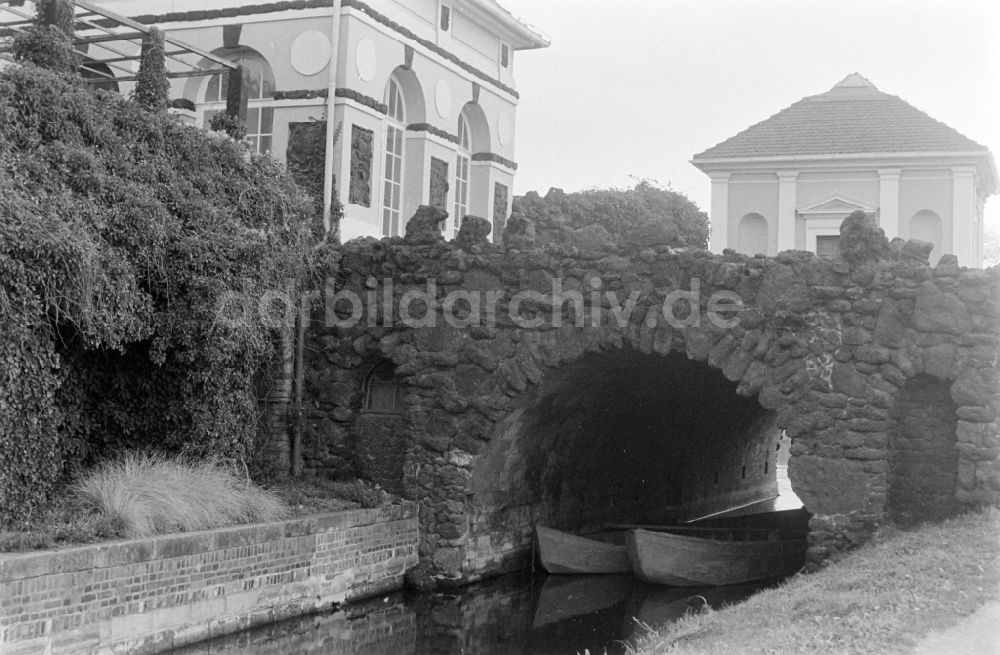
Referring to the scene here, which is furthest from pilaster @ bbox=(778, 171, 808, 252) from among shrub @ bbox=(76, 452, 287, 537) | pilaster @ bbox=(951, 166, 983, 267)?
shrub @ bbox=(76, 452, 287, 537)

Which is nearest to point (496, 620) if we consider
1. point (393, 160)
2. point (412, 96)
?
point (393, 160)

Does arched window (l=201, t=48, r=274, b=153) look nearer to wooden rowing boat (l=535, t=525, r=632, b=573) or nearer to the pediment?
wooden rowing boat (l=535, t=525, r=632, b=573)

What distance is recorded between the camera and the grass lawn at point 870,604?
787 centimetres

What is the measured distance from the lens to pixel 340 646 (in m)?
11.4

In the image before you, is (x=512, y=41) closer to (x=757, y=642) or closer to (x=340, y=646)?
(x=340, y=646)

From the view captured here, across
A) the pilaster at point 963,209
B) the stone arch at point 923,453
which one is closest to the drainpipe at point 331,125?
the stone arch at point 923,453

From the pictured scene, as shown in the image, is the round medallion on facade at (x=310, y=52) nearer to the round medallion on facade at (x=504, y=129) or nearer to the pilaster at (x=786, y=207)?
the round medallion on facade at (x=504, y=129)

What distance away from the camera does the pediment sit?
2270cm

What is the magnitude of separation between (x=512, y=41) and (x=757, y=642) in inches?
555

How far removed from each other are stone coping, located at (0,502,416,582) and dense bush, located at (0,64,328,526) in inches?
41.6

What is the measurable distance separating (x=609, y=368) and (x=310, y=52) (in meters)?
5.80

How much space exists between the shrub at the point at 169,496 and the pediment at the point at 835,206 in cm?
1417

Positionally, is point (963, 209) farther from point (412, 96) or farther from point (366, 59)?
point (366, 59)

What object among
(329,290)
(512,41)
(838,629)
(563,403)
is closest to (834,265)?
(563,403)
